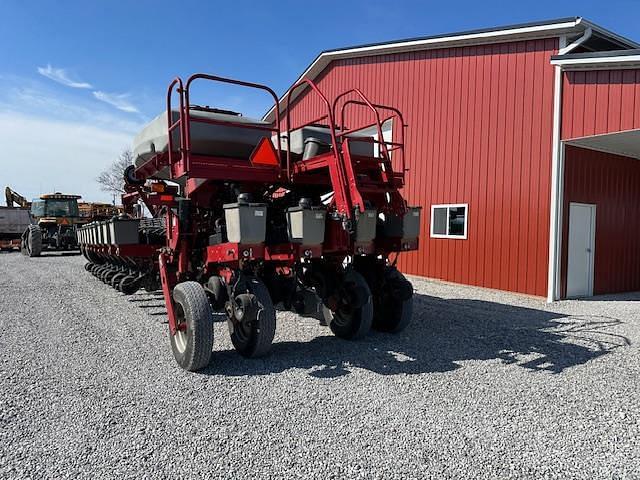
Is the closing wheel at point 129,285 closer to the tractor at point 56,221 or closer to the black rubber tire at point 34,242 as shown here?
the black rubber tire at point 34,242

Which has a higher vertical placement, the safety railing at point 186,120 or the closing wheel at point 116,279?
the safety railing at point 186,120

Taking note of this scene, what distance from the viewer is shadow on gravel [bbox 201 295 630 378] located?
Result: 497 cm

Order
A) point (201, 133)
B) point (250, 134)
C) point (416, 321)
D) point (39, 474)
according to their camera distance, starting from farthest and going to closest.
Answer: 1. point (416, 321)
2. point (250, 134)
3. point (201, 133)
4. point (39, 474)

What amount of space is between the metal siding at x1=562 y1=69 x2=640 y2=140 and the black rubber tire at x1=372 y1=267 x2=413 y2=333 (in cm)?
492

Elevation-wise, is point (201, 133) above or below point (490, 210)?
above

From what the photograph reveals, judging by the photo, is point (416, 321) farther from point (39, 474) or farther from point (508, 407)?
point (39, 474)

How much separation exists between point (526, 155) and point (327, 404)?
752 cm

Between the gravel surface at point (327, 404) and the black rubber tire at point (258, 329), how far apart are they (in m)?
Result: 0.14

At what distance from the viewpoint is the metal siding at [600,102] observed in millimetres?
7863

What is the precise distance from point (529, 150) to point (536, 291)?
2757 millimetres

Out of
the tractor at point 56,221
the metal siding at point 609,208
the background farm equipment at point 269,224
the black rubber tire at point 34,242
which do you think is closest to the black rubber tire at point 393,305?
the background farm equipment at point 269,224

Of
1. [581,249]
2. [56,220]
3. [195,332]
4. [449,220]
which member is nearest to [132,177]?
[195,332]

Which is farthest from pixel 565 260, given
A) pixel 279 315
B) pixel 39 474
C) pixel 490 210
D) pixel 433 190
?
pixel 39 474

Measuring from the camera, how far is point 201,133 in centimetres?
547
